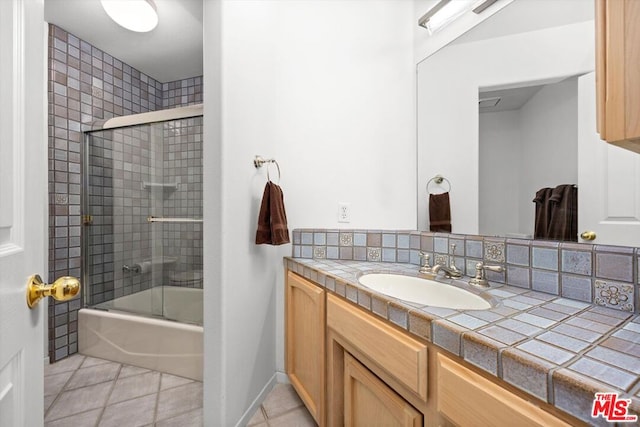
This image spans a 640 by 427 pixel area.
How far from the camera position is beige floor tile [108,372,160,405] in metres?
1.55

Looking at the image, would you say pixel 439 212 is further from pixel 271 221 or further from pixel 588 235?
pixel 271 221

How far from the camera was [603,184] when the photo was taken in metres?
0.88

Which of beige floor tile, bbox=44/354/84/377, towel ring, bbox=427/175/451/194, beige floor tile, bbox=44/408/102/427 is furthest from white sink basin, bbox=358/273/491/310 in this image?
beige floor tile, bbox=44/354/84/377

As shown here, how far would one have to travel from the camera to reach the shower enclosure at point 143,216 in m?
2.04

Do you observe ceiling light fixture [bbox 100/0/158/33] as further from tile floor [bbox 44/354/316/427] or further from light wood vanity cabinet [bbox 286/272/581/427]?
tile floor [bbox 44/354/316/427]

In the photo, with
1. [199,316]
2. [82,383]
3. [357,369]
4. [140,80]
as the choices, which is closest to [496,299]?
[357,369]

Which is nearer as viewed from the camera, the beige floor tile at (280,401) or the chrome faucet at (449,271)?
the chrome faucet at (449,271)

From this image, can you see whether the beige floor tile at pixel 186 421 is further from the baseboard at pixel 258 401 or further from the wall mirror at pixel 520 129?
the wall mirror at pixel 520 129

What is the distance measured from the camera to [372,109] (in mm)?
1615

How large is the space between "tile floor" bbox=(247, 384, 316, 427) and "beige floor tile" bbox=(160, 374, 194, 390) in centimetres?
57

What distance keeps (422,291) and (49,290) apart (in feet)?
3.78

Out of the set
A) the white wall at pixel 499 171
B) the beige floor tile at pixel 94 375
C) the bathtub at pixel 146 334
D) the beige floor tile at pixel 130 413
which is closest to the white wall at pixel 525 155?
the white wall at pixel 499 171

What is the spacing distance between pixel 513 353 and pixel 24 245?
915 millimetres

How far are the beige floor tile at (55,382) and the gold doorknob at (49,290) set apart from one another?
167 cm
